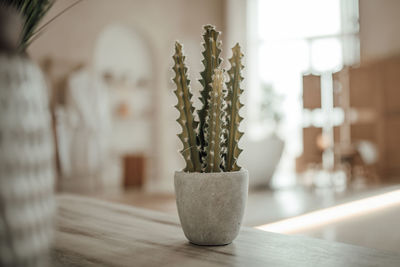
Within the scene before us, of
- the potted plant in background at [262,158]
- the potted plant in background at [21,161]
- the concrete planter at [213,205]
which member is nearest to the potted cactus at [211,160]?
the concrete planter at [213,205]

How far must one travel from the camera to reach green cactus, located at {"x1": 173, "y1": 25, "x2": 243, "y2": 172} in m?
0.69

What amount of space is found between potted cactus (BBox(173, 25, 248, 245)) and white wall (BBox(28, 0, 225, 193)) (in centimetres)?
503

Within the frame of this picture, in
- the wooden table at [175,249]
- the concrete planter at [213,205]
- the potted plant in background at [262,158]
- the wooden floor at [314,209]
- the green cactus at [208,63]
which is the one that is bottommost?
the wooden floor at [314,209]

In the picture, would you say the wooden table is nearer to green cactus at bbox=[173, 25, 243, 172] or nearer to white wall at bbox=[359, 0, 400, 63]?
green cactus at bbox=[173, 25, 243, 172]

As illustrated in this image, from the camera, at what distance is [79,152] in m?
5.60

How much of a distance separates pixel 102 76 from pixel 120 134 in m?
1.02

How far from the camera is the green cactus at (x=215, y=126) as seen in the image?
0.67 meters

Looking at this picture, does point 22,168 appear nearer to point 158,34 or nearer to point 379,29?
point 158,34

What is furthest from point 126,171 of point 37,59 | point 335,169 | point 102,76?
point 335,169

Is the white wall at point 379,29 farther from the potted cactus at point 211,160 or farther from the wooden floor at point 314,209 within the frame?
the potted cactus at point 211,160

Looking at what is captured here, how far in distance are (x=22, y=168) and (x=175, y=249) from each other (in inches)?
14.5

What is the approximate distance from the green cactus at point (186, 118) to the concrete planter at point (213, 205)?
0.11 ft

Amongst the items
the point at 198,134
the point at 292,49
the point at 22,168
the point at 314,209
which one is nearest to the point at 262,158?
the point at 314,209

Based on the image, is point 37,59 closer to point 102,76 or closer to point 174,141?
point 102,76
